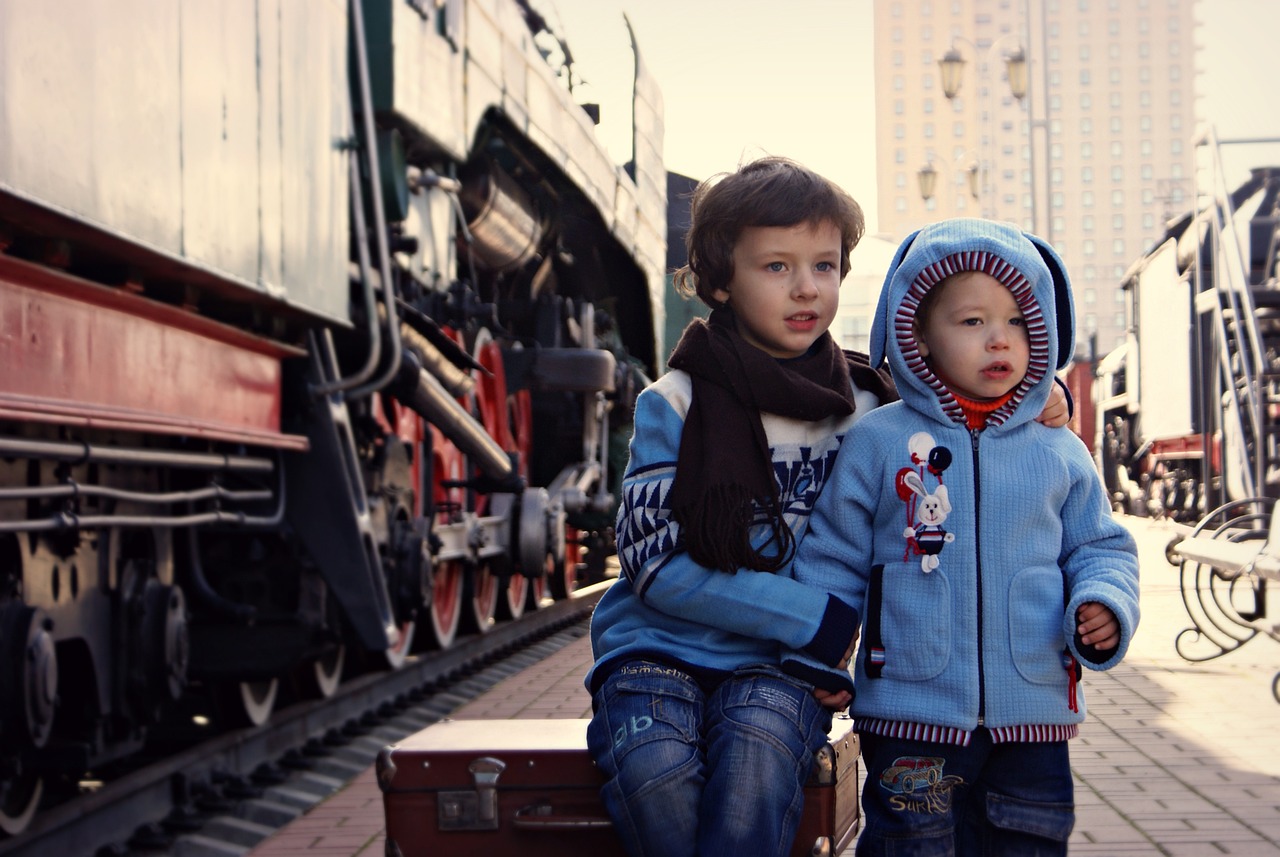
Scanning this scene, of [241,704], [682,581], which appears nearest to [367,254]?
[241,704]

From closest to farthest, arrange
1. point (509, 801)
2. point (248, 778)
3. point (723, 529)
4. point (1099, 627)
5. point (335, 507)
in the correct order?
1. point (1099, 627)
2. point (723, 529)
3. point (509, 801)
4. point (248, 778)
5. point (335, 507)

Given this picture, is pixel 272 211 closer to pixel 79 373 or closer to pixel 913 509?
pixel 79 373

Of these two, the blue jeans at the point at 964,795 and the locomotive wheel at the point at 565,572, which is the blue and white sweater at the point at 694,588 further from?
the locomotive wheel at the point at 565,572

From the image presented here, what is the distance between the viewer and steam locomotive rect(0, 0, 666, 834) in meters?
3.22

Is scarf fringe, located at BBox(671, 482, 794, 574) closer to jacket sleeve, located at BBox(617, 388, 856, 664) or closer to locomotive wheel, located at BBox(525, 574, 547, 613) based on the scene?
jacket sleeve, located at BBox(617, 388, 856, 664)

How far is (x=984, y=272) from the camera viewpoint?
229 centimetres

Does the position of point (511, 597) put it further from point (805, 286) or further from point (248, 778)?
point (805, 286)

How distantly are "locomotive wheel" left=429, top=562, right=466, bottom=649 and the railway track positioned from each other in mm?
158

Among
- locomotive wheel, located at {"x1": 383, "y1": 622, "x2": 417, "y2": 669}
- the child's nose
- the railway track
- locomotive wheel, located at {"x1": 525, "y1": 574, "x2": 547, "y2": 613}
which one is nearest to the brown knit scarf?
the child's nose

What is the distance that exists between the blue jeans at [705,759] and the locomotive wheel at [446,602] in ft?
18.9

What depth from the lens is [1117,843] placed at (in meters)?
4.01

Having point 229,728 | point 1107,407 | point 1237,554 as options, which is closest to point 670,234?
point 1237,554

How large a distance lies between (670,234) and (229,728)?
35.1ft

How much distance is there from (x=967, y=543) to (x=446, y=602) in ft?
20.6
